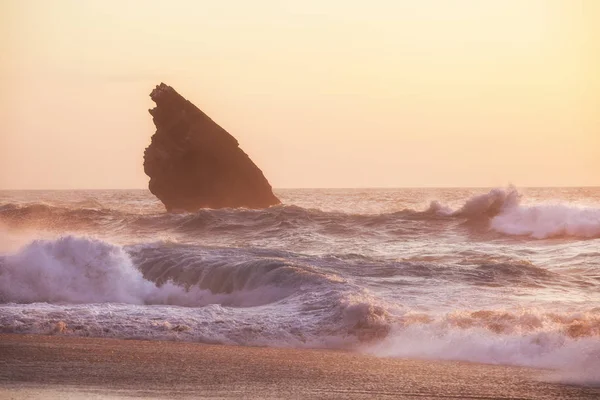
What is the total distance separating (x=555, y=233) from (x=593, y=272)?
10219 millimetres

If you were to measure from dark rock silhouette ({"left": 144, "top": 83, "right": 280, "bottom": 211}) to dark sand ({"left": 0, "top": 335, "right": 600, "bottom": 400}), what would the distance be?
130ft

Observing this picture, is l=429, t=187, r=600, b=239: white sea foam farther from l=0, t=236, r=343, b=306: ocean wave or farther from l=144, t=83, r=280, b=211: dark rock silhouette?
l=144, t=83, r=280, b=211: dark rock silhouette

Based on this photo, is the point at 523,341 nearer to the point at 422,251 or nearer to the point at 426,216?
the point at 422,251

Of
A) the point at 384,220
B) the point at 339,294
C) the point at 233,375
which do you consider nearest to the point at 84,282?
the point at 339,294

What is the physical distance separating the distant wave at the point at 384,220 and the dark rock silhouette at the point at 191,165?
33.0 ft

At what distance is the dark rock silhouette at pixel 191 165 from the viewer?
170 feet

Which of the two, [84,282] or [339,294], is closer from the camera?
[339,294]

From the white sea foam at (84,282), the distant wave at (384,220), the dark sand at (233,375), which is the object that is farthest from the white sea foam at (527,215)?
the dark sand at (233,375)

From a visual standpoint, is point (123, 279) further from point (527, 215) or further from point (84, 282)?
point (527, 215)

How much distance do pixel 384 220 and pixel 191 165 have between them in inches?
744

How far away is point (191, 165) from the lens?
52094mm

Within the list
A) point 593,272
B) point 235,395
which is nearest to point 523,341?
point 235,395

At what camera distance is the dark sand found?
9.16 meters

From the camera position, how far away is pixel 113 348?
38.4 ft
